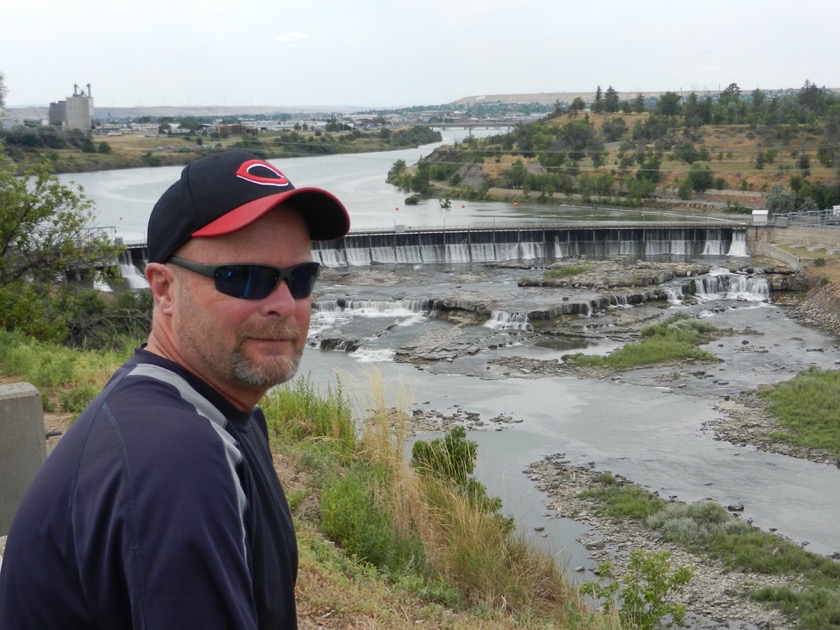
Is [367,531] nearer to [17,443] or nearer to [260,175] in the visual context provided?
[17,443]

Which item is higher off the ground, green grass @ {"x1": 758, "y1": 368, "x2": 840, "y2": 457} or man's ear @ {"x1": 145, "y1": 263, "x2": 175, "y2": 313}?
man's ear @ {"x1": 145, "y1": 263, "x2": 175, "y2": 313}

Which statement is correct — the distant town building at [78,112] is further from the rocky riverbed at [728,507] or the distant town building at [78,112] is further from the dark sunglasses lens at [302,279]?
the dark sunglasses lens at [302,279]

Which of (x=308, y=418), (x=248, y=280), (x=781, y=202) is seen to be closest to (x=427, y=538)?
(x=308, y=418)

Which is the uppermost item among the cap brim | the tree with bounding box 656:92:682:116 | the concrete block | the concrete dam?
the tree with bounding box 656:92:682:116

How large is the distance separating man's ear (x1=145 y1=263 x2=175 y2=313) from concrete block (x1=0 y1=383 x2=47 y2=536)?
12.0ft

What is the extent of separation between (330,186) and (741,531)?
55.1m

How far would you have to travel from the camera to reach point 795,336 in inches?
1059

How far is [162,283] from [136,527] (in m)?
0.55

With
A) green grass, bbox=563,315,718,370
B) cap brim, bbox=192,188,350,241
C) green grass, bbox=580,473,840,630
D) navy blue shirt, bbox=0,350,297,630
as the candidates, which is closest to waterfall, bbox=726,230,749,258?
green grass, bbox=563,315,718,370

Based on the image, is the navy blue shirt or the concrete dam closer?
the navy blue shirt

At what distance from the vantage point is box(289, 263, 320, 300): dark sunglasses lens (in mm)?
1829

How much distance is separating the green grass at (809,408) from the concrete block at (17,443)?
586 inches

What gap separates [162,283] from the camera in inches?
71.2

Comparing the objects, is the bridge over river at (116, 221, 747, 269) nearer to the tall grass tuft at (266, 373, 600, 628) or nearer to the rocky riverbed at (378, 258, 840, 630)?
the rocky riverbed at (378, 258, 840, 630)
